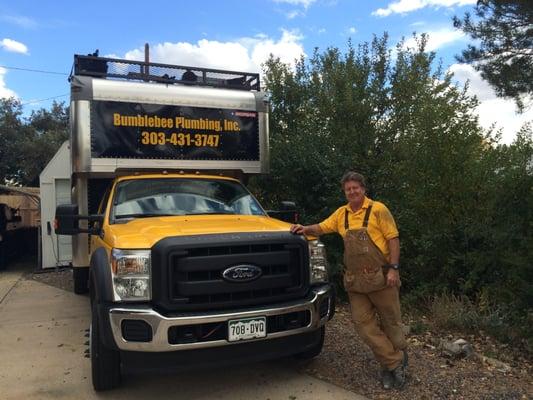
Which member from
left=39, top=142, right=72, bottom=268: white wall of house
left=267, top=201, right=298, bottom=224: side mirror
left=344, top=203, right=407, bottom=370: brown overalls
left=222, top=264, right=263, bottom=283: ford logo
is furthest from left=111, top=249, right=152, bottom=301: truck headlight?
left=39, top=142, right=72, bottom=268: white wall of house

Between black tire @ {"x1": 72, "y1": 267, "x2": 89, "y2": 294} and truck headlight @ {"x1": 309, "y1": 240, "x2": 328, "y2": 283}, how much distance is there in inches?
199

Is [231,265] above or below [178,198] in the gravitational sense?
below

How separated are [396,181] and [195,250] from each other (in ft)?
15.7

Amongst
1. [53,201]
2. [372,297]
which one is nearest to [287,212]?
[372,297]

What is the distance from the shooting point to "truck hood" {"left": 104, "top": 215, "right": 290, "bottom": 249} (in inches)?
165

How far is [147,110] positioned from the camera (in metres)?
6.70

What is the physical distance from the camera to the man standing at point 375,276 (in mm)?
4320

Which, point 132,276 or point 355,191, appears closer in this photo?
point 132,276

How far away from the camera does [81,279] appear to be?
9016 mm

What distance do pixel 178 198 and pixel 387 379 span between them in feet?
9.03

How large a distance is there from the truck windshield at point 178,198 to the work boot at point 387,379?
2.14 m

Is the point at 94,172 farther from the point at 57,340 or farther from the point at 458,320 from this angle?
the point at 458,320

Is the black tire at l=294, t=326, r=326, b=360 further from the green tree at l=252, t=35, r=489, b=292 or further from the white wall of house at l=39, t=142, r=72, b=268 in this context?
the white wall of house at l=39, t=142, r=72, b=268

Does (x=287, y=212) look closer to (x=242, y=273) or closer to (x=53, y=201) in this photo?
(x=242, y=273)
